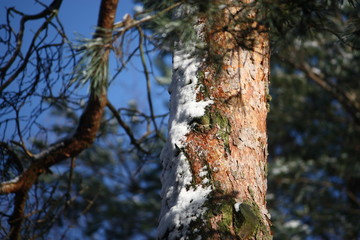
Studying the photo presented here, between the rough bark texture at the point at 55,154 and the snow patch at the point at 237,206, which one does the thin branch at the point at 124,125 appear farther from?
the snow patch at the point at 237,206

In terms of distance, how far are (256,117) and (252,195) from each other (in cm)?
33

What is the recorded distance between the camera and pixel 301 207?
8.11 m

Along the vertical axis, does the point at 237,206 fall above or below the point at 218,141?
below

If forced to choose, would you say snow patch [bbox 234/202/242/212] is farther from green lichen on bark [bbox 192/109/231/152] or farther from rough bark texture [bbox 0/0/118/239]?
rough bark texture [bbox 0/0/118/239]

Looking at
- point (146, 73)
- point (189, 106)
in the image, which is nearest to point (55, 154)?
point (146, 73)

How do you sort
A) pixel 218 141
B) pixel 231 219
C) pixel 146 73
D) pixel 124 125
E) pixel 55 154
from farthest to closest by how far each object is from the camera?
pixel 124 125
pixel 146 73
pixel 55 154
pixel 218 141
pixel 231 219

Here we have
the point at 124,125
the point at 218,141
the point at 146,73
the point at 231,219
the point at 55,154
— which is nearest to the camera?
the point at 231,219

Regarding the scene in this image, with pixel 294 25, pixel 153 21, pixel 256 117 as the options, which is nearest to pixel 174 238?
pixel 256 117

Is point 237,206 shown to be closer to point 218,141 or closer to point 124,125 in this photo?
point 218,141

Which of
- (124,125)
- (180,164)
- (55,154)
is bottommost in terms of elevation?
(180,164)

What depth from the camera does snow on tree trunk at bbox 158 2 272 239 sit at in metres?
1.59

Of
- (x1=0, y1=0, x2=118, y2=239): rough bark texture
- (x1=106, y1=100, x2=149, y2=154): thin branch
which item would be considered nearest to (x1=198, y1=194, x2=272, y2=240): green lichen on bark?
(x1=0, y1=0, x2=118, y2=239): rough bark texture

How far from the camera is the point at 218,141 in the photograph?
170 cm

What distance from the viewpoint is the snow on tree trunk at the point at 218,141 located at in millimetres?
1588
